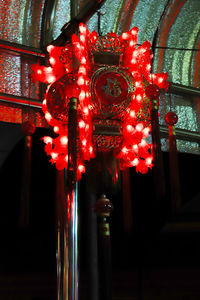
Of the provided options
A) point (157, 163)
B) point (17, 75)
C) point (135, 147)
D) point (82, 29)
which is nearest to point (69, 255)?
point (157, 163)

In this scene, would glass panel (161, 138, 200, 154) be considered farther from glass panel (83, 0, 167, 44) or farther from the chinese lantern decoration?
the chinese lantern decoration

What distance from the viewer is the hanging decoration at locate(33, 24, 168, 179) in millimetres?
2070

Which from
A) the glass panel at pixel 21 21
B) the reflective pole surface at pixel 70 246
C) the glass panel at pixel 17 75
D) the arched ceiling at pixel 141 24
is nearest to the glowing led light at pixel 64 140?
the reflective pole surface at pixel 70 246

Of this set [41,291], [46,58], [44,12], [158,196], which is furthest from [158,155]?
[44,12]

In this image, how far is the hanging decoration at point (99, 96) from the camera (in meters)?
2.07

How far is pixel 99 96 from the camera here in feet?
6.78

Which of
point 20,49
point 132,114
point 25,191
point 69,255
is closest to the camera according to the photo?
point 69,255

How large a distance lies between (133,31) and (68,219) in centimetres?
130

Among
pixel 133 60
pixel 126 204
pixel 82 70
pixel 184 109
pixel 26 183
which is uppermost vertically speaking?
pixel 184 109

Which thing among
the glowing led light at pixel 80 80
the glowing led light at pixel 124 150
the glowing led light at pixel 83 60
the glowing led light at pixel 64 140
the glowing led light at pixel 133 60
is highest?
the glowing led light at pixel 133 60

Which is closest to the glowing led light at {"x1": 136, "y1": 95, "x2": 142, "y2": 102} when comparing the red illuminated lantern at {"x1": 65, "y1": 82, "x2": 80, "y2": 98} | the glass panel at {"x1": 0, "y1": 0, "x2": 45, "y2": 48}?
the red illuminated lantern at {"x1": 65, "y1": 82, "x2": 80, "y2": 98}

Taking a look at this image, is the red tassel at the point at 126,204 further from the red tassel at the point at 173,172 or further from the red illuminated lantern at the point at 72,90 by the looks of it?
the red illuminated lantern at the point at 72,90

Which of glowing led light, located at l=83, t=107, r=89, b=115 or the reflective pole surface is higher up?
glowing led light, located at l=83, t=107, r=89, b=115

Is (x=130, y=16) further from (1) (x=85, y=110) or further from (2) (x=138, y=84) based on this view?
(1) (x=85, y=110)
